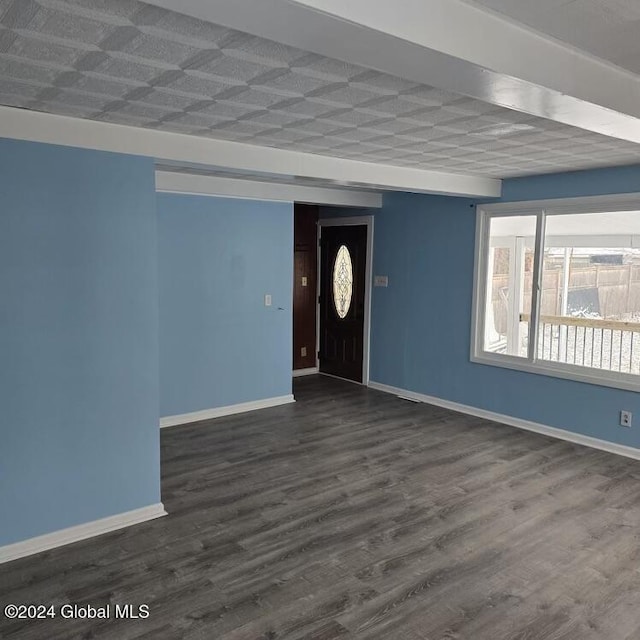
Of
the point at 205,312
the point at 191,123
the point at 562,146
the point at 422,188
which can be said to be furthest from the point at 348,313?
the point at 191,123

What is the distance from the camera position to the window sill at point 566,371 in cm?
452

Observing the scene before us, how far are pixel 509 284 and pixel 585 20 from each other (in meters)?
3.84

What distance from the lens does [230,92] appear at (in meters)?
2.39

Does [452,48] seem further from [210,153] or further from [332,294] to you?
[332,294]

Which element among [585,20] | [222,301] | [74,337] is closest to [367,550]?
[74,337]

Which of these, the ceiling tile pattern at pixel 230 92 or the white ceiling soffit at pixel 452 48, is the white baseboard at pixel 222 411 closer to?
the ceiling tile pattern at pixel 230 92

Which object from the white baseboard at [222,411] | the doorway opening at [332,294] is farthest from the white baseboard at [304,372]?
the white baseboard at [222,411]

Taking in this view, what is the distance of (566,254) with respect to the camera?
16.3ft

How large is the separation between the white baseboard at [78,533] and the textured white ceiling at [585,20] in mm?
3184

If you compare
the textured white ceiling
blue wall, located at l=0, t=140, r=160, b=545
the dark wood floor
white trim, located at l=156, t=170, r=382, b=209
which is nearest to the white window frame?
the dark wood floor

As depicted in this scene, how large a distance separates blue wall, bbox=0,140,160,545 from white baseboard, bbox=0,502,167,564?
4 cm

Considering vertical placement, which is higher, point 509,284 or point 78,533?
point 509,284

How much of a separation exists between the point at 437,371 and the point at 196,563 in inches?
147

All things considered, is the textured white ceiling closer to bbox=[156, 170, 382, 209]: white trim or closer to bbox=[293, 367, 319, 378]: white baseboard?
bbox=[156, 170, 382, 209]: white trim
